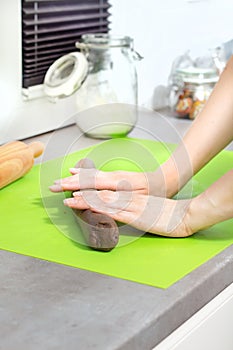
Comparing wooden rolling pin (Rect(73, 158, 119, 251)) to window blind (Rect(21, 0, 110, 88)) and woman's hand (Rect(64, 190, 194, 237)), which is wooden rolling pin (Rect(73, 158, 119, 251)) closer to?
woman's hand (Rect(64, 190, 194, 237))

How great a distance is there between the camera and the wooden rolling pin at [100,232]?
1.04 metres

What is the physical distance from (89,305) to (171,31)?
131cm

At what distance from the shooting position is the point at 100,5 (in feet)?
6.10

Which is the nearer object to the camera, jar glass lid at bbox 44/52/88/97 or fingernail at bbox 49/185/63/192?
fingernail at bbox 49/185/63/192

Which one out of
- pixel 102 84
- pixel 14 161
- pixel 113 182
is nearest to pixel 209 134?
pixel 113 182

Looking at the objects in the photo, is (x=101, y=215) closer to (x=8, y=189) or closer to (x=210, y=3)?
(x=8, y=189)

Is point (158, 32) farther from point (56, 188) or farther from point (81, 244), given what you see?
point (81, 244)

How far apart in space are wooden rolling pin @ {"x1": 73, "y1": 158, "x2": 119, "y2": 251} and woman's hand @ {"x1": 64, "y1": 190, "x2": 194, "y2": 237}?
4 cm

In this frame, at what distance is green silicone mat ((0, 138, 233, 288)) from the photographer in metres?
1.00

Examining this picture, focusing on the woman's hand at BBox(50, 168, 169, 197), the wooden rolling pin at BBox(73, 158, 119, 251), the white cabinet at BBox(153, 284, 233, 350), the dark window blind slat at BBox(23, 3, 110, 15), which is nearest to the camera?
the white cabinet at BBox(153, 284, 233, 350)

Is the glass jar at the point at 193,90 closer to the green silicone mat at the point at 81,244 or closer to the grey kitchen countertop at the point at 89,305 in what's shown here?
the green silicone mat at the point at 81,244

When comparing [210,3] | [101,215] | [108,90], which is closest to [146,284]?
[101,215]

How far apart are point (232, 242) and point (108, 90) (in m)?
0.68

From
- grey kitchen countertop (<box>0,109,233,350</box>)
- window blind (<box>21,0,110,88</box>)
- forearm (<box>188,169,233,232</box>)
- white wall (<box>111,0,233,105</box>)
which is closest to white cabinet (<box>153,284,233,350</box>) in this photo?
grey kitchen countertop (<box>0,109,233,350</box>)
